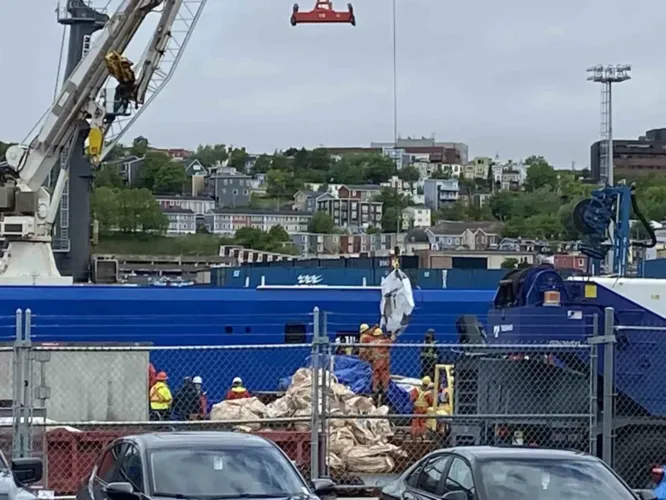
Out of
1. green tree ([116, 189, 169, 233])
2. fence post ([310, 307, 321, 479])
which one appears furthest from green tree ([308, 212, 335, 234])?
fence post ([310, 307, 321, 479])

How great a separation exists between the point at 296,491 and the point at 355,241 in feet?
430

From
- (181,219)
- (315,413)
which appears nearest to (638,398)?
(315,413)

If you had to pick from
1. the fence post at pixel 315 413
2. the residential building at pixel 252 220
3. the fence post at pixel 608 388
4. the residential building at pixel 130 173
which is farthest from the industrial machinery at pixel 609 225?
the residential building at pixel 252 220

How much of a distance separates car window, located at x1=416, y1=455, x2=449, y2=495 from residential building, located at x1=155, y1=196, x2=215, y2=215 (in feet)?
567

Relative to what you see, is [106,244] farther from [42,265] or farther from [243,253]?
[42,265]

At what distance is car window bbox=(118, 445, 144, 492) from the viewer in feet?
34.2

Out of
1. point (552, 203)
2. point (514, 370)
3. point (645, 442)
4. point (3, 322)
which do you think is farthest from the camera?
point (552, 203)

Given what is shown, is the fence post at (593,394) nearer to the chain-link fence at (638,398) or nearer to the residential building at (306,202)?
the chain-link fence at (638,398)

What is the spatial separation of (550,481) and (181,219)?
17000 cm

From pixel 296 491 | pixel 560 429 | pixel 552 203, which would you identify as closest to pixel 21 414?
pixel 296 491

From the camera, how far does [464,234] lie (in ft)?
443

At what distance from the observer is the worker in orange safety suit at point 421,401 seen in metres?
18.0

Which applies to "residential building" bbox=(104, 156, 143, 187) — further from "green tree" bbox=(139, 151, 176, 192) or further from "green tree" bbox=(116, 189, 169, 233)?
"green tree" bbox=(116, 189, 169, 233)

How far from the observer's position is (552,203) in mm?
149500
